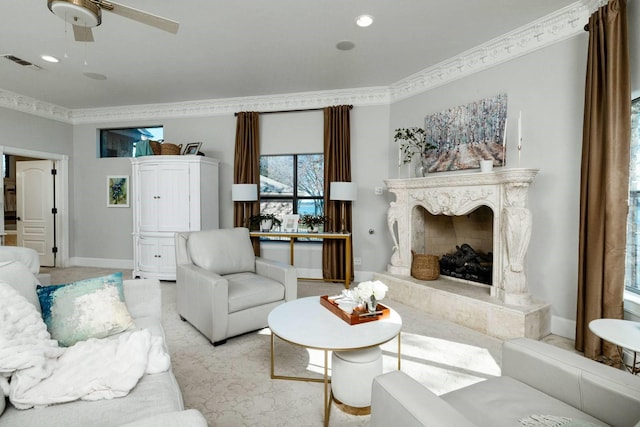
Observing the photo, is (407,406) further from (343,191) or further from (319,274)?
(319,274)

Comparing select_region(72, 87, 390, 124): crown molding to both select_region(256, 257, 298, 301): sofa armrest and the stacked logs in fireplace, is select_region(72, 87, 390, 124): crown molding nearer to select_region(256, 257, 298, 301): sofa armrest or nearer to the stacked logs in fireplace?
the stacked logs in fireplace

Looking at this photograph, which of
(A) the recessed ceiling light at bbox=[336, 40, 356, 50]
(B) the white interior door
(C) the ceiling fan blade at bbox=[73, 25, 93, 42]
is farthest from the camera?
(B) the white interior door

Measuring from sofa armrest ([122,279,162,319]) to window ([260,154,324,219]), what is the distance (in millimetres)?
3083

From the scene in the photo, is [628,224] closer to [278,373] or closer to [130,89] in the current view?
[278,373]

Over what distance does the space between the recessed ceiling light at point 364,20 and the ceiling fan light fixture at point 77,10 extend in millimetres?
2003

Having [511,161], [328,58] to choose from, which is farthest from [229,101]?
[511,161]

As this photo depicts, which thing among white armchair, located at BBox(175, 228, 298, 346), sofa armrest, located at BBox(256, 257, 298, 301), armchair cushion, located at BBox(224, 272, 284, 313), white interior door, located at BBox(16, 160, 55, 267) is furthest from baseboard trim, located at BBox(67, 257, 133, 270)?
sofa armrest, located at BBox(256, 257, 298, 301)

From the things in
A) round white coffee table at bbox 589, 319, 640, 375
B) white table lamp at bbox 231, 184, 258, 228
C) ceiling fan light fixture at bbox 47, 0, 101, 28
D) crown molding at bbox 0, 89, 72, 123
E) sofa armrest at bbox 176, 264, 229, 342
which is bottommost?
sofa armrest at bbox 176, 264, 229, 342

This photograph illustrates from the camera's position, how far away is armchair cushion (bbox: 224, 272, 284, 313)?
8.92ft

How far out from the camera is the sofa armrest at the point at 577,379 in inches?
42.4

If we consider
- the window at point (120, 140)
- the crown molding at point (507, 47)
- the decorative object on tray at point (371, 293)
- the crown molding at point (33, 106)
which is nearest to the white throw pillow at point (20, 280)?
the decorative object on tray at point (371, 293)

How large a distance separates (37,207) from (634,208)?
7.98 m

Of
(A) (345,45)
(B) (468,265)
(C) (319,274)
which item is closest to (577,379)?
(B) (468,265)

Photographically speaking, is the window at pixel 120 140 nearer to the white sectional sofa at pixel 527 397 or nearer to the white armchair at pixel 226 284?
the white armchair at pixel 226 284
